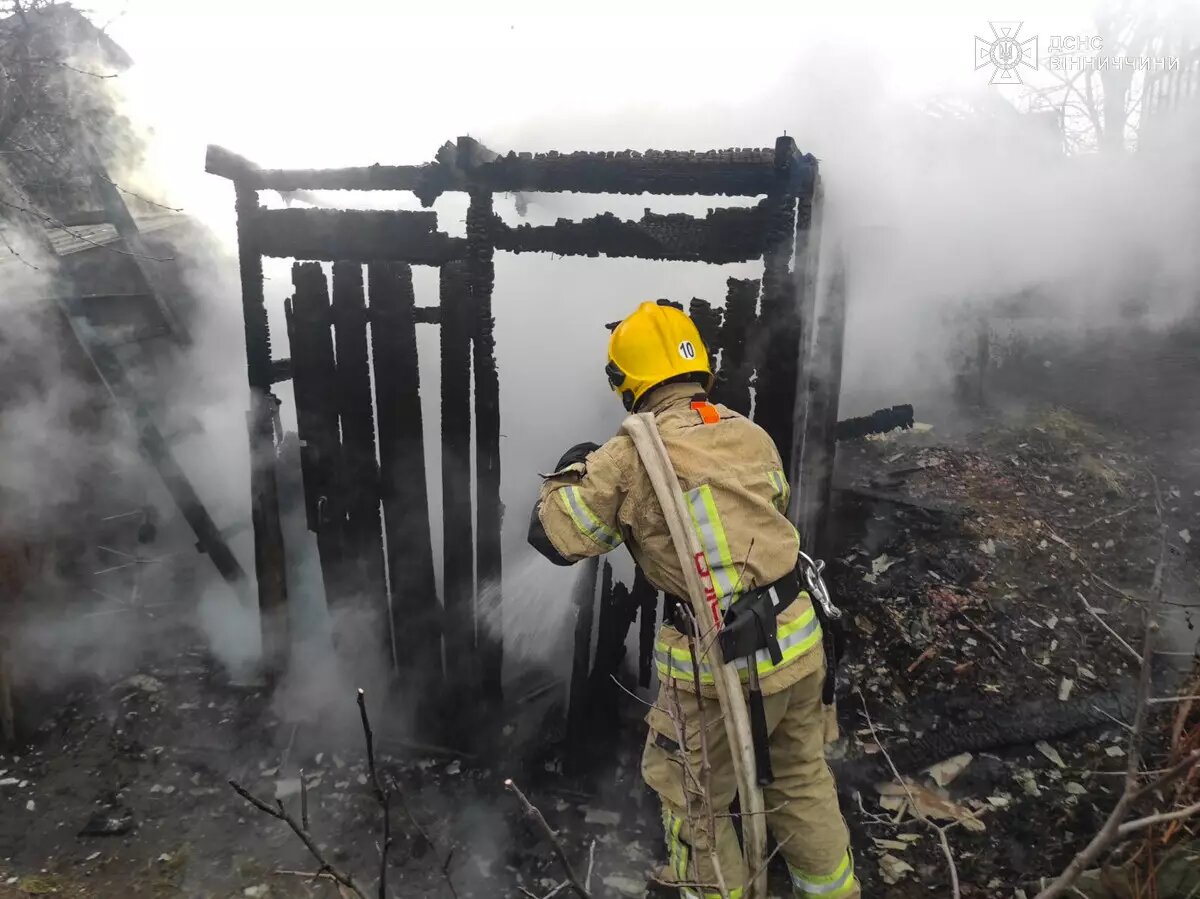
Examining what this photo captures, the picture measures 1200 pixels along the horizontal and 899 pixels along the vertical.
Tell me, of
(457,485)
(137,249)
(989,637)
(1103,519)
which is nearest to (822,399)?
(457,485)

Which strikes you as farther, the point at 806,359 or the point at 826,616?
the point at 806,359

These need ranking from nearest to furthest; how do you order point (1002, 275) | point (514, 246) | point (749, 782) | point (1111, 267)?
point (749, 782) → point (514, 246) → point (1002, 275) → point (1111, 267)

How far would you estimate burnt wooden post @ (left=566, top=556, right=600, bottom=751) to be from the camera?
13.0 ft

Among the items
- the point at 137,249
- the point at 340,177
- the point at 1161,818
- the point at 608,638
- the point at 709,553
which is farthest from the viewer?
the point at 137,249

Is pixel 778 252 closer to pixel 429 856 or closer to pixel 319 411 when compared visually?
pixel 319 411

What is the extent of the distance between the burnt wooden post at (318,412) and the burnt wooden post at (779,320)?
2369mm

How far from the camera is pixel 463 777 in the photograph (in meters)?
3.99

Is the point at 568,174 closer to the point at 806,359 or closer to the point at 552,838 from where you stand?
the point at 806,359

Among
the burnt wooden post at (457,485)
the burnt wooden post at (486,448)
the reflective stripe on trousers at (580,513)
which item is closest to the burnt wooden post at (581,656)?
the burnt wooden post at (486,448)

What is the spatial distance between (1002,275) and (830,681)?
8616 millimetres

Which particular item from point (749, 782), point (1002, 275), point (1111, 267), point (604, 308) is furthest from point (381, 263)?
point (1111, 267)

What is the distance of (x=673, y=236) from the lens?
319 cm

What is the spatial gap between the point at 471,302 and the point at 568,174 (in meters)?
0.79

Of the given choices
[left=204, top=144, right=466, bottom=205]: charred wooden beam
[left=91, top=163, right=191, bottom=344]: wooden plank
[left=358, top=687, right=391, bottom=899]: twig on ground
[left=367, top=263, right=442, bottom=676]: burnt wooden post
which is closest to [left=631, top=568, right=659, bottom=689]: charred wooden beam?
[left=367, top=263, right=442, bottom=676]: burnt wooden post
